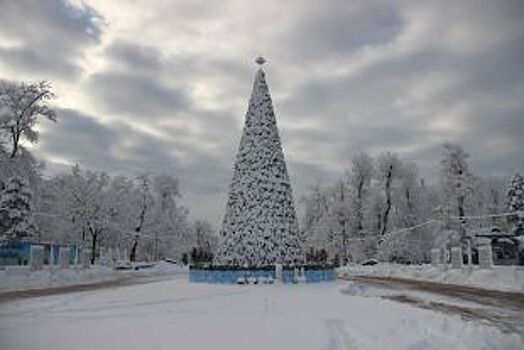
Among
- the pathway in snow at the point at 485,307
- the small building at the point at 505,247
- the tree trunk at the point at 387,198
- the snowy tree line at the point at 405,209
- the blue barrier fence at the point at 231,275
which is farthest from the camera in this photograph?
the tree trunk at the point at 387,198

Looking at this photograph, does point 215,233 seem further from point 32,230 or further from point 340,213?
point 32,230

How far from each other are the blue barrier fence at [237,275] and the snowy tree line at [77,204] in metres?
19.7

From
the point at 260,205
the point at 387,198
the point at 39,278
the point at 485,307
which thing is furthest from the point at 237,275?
the point at 387,198

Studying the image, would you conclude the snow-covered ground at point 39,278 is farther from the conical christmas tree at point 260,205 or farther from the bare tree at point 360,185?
the bare tree at point 360,185

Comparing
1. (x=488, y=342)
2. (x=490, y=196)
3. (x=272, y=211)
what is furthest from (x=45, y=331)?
(x=490, y=196)

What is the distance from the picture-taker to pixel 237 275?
2180cm

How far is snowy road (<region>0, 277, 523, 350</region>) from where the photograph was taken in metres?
8.25

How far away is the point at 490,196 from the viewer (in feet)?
195

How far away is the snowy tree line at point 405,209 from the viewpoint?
48719 millimetres

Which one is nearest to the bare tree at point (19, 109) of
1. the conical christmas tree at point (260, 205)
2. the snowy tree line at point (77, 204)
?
the snowy tree line at point (77, 204)

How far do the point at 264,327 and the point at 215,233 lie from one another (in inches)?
4248

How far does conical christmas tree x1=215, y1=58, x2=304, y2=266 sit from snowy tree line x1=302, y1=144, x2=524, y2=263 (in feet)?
73.0

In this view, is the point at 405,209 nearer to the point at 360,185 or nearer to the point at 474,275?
the point at 360,185

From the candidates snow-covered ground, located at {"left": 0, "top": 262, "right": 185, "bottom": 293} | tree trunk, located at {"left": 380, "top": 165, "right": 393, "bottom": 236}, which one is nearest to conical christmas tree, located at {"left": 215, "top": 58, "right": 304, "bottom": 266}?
snow-covered ground, located at {"left": 0, "top": 262, "right": 185, "bottom": 293}
